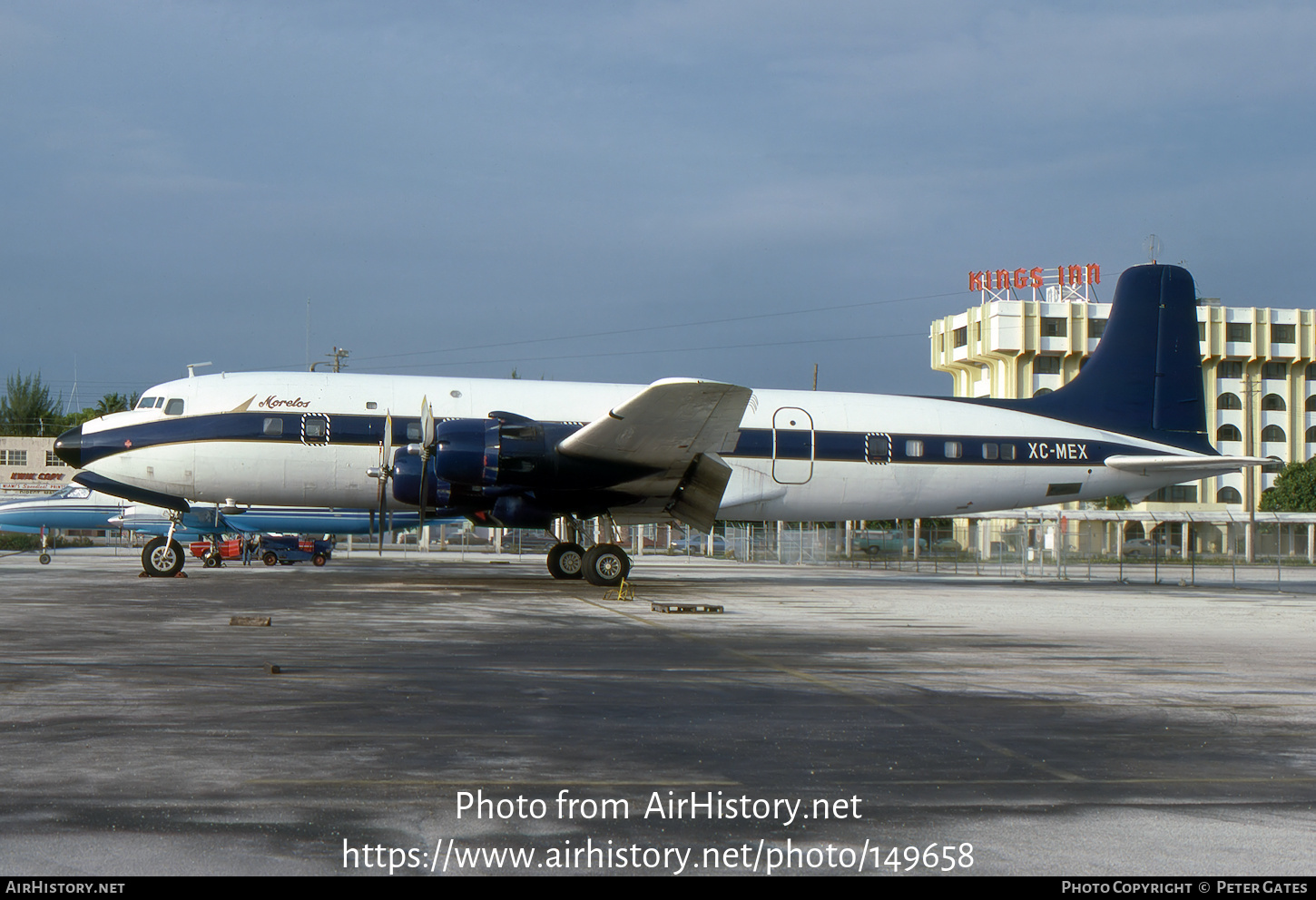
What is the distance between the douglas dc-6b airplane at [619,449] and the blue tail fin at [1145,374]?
8cm

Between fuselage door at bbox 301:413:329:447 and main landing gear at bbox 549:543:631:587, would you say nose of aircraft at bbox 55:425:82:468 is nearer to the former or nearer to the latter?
fuselage door at bbox 301:413:329:447

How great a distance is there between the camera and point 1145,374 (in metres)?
30.0

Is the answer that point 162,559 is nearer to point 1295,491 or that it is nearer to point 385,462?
point 385,462

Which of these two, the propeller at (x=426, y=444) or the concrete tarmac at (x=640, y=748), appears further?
the propeller at (x=426, y=444)

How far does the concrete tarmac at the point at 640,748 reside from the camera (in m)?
5.10

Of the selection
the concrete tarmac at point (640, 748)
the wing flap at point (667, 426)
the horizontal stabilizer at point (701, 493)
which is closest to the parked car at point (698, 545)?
the horizontal stabilizer at point (701, 493)

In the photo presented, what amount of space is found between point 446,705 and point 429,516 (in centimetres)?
1651

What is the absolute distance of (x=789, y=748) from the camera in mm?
7500

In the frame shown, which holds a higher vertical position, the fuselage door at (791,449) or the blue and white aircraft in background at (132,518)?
the fuselage door at (791,449)

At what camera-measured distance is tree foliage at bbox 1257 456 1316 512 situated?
82000 mm

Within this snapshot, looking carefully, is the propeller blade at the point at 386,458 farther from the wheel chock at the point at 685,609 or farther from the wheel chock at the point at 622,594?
the wheel chock at the point at 685,609

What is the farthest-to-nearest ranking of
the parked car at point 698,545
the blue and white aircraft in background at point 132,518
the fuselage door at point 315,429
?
1. the parked car at point 698,545
2. the blue and white aircraft in background at point 132,518
3. the fuselage door at point 315,429

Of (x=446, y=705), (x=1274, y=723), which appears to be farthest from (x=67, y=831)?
(x=1274, y=723)
